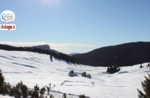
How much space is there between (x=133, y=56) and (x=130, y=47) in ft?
95.0

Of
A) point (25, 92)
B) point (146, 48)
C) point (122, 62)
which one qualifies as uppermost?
point (146, 48)

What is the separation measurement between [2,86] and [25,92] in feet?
13.7

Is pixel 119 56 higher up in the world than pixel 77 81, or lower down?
higher up

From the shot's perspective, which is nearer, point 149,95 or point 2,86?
point 149,95

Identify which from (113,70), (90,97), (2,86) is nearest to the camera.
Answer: (2,86)

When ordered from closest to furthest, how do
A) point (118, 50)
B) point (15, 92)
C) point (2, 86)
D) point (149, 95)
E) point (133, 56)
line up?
point (149, 95) → point (15, 92) → point (2, 86) → point (133, 56) → point (118, 50)

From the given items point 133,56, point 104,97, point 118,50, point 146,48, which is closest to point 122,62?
point 133,56

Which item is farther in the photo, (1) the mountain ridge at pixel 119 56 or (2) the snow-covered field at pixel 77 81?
(1) the mountain ridge at pixel 119 56

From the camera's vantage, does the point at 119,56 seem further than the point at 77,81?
Yes

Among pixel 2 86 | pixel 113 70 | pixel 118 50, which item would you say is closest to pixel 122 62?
pixel 118 50

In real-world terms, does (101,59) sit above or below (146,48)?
below

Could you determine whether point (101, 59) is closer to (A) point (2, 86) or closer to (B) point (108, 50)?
(B) point (108, 50)

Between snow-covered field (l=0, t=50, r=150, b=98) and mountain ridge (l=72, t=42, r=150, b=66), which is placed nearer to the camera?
snow-covered field (l=0, t=50, r=150, b=98)

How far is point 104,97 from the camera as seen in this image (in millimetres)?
15438
